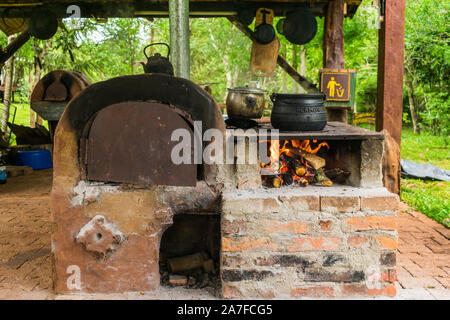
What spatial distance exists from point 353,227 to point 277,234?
18.5 inches

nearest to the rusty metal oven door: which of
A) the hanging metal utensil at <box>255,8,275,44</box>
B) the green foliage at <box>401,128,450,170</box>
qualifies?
the hanging metal utensil at <box>255,8,275,44</box>

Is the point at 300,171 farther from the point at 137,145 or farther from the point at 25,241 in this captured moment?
the point at 25,241

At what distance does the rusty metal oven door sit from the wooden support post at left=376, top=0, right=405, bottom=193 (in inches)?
95.2

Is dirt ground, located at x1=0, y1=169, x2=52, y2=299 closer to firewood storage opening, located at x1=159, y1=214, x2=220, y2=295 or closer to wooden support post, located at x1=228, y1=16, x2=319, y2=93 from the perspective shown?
firewood storage opening, located at x1=159, y1=214, x2=220, y2=295

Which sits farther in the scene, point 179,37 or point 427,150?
point 427,150

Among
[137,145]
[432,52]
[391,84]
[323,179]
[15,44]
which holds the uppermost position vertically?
[432,52]

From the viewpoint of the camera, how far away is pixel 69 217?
2768 mm

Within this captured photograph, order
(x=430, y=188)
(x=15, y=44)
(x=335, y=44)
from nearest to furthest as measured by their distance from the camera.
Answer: (x=335, y=44)
(x=430, y=188)
(x=15, y=44)

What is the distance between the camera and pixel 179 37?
287cm

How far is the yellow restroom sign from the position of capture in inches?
197

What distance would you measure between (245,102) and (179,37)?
662 mm

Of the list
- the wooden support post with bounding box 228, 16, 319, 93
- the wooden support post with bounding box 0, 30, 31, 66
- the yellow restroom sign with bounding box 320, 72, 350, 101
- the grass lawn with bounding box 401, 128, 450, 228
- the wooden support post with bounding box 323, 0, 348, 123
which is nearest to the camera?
the grass lawn with bounding box 401, 128, 450, 228

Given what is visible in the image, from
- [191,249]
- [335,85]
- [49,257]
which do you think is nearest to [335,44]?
[335,85]

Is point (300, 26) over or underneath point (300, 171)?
over
